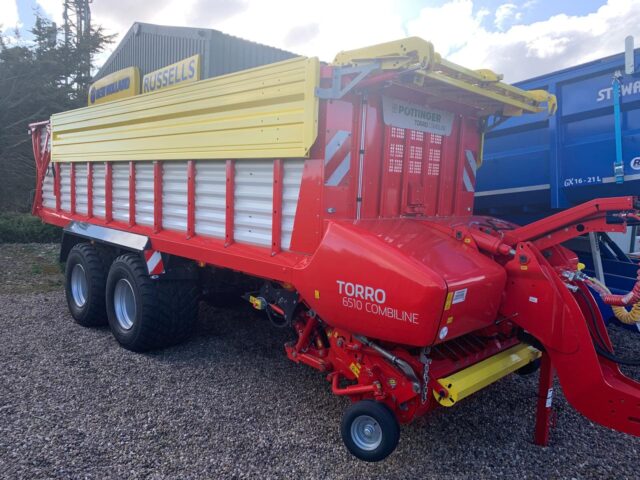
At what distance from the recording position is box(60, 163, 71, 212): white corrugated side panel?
5943 millimetres

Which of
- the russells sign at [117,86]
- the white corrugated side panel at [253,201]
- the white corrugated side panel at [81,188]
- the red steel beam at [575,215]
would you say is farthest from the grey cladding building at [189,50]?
the red steel beam at [575,215]

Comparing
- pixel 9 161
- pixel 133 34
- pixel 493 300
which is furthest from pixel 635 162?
pixel 9 161

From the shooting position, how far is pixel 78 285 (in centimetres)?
569

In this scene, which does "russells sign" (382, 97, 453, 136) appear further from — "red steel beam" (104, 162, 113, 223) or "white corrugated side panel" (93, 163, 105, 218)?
→ "white corrugated side panel" (93, 163, 105, 218)

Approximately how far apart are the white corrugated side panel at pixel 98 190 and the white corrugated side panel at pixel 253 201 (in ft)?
7.74

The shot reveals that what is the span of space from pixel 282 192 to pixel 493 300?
1.48 m

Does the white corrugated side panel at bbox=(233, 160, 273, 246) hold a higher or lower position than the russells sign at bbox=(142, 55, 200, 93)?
lower

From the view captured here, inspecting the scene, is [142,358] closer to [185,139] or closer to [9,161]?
[185,139]

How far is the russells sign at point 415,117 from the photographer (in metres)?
3.26

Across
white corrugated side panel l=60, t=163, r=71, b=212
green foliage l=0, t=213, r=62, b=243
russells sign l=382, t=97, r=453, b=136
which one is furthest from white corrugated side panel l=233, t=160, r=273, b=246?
green foliage l=0, t=213, r=62, b=243

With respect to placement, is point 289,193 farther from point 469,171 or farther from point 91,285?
point 91,285

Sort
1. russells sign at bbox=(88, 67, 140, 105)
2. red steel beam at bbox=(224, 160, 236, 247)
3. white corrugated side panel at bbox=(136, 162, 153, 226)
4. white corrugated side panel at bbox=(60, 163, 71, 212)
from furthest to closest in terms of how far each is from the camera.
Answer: russells sign at bbox=(88, 67, 140, 105) → white corrugated side panel at bbox=(60, 163, 71, 212) → white corrugated side panel at bbox=(136, 162, 153, 226) → red steel beam at bbox=(224, 160, 236, 247)

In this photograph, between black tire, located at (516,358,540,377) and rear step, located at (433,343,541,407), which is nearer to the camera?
rear step, located at (433,343,541,407)

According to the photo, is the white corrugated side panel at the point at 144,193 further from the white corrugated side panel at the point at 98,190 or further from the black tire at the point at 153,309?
the white corrugated side panel at the point at 98,190
